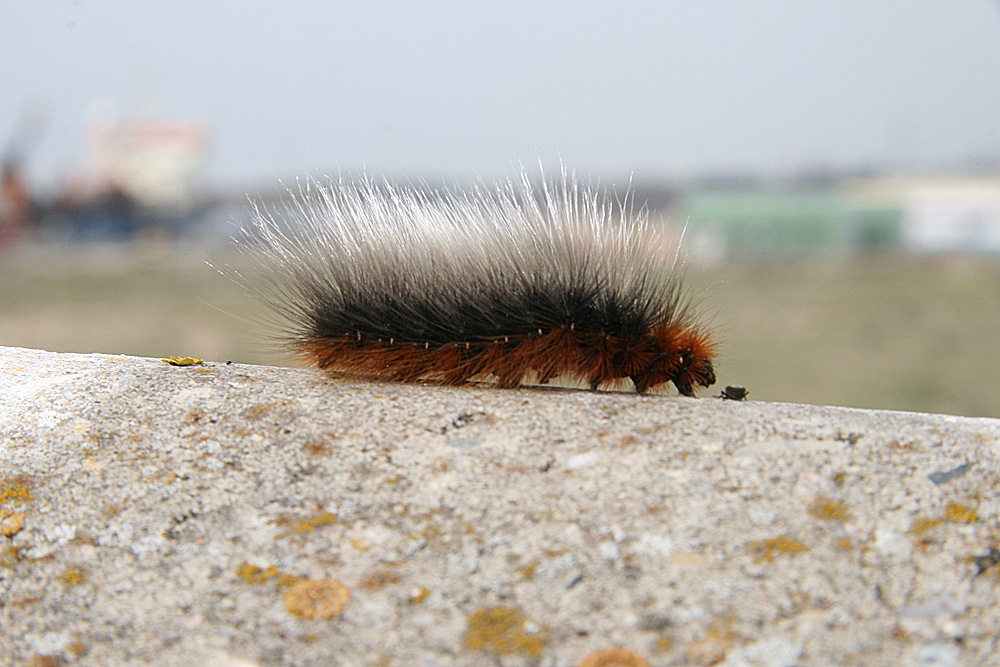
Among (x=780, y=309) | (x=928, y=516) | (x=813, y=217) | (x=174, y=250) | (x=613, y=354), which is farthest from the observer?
(x=174, y=250)

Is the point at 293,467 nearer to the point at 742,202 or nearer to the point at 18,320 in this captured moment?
the point at 18,320

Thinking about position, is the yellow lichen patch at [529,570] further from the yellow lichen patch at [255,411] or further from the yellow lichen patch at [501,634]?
the yellow lichen patch at [255,411]

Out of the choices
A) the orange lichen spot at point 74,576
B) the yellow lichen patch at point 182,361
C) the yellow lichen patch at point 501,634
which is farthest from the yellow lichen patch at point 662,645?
the yellow lichen patch at point 182,361

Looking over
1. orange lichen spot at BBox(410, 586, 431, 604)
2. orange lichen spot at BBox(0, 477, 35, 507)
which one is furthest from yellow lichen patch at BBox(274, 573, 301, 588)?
orange lichen spot at BBox(0, 477, 35, 507)

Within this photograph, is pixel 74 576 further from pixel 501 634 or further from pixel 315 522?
pixel 501 634

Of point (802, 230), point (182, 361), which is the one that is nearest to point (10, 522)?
point (182, 361)

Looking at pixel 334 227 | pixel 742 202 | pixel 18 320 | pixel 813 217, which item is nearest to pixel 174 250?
pixel 18 320
